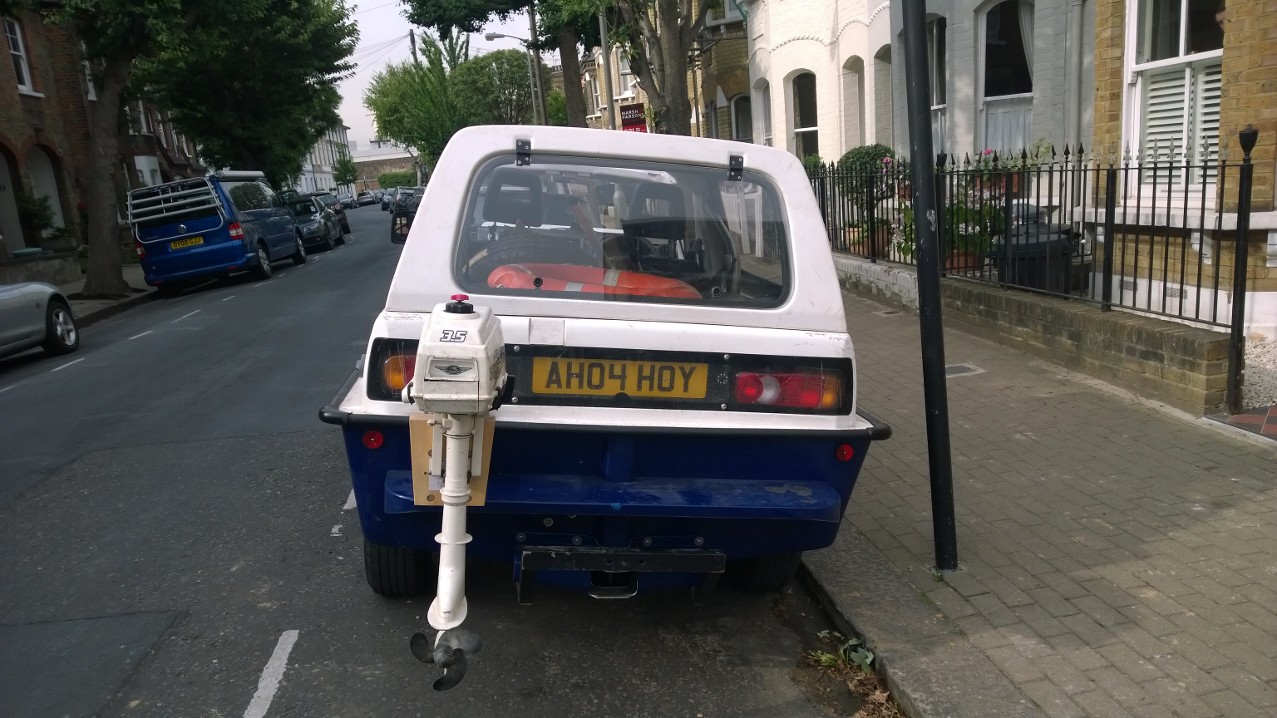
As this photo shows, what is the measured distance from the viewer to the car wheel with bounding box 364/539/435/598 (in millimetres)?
3912

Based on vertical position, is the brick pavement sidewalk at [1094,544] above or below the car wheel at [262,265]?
below

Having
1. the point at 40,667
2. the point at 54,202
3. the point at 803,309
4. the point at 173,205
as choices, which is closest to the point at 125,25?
the point at 173,205

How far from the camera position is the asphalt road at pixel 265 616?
3.46 metres

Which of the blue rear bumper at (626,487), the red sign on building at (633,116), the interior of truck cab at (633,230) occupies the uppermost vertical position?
the red sign on building at (633,116)

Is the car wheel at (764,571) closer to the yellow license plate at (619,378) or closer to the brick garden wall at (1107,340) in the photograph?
the yellow license plate at (619,378)

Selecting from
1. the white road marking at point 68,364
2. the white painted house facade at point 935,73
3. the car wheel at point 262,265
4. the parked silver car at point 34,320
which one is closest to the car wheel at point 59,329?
the parked silver car at point 34,320

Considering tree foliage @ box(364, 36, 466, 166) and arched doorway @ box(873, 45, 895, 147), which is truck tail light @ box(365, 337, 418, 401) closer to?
arched doorway @ box(873, 45, 895, 147)

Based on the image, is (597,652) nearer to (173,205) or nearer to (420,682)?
(420,682)

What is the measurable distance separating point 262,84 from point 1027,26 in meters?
22.8

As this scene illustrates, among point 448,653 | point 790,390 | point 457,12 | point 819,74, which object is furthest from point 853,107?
point 457,12

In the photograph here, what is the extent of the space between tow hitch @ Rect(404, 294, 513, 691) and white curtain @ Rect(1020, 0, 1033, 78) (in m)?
9.46

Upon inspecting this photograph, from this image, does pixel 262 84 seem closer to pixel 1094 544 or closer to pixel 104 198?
pixel 104 198

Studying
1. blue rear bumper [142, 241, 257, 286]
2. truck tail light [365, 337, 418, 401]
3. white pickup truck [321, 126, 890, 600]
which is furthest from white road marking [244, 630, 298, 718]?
blue rear bumper [142, 241, 257, 286]

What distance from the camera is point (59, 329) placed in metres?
11.6
